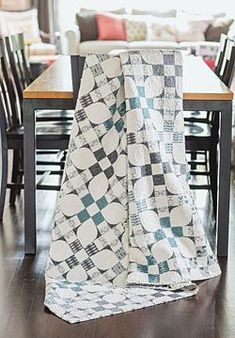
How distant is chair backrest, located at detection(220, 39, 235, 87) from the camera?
3.52m

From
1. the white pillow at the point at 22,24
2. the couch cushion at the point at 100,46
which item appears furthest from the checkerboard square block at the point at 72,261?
the white pillow at the point at 22,24

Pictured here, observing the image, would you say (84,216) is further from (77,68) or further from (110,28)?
(110,28)

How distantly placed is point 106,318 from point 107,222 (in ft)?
1.66

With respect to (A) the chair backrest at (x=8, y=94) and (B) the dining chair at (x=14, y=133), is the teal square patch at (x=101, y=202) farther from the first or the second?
(A) the chair backrest at (x=8, y=94)

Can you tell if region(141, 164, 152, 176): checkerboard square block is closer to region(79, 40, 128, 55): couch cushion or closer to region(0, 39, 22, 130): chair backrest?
region(0, 39, 22, 130): chair backrest

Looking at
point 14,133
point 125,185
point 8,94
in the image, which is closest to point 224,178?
point 125,185

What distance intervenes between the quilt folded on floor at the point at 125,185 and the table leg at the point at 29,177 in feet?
0.81

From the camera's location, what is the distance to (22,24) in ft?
29.5

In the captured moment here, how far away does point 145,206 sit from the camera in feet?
9.55

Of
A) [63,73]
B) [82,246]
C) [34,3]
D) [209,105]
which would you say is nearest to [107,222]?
[82,246]

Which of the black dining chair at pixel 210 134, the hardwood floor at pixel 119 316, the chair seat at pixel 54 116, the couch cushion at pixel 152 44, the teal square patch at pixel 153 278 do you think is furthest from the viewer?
the couch cushion at pixel 152 44

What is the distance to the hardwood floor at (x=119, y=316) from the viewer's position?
7.97ft

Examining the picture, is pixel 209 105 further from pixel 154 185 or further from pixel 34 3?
pixel 34 3

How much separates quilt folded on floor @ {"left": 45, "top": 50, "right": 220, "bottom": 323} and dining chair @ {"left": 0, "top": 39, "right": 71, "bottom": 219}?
619 millimetres
